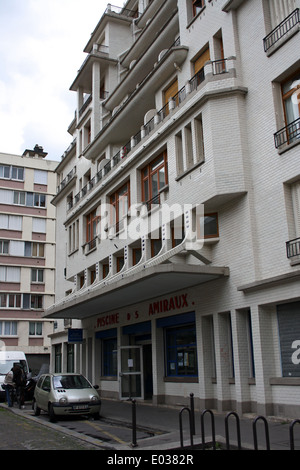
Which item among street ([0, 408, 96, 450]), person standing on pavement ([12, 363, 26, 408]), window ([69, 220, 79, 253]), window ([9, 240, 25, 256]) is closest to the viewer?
street ([0, 408, 96, 450])

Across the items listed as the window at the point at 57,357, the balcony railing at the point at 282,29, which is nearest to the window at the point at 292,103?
the balcony railing at the point at 282,29

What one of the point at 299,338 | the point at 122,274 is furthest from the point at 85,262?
the point at 299,338

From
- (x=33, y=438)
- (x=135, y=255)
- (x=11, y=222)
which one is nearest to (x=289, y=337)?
(x=33, y=438)

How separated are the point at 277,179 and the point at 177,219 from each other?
4.96 meters

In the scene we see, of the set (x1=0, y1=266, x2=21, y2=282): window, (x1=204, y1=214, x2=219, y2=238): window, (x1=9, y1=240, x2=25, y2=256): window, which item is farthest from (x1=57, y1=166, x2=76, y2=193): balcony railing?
(x1=204, y1=214, x2=219, y2=238): window

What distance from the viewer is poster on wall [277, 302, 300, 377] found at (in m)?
13.7

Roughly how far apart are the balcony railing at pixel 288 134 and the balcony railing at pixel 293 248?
2.88 metres

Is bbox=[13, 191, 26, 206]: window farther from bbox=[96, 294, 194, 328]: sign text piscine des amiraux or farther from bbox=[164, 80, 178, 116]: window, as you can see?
bbox=[164, 80, 178, 116]: window

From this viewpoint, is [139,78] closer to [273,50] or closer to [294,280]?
[273,50]

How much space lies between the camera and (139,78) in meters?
25.5

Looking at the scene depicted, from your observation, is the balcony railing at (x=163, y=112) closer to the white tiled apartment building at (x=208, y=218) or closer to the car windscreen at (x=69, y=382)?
the white tiled apartment building at (x=208, y=218)

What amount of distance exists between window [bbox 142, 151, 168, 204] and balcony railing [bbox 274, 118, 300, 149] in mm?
6062

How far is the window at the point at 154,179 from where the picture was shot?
20.3 m

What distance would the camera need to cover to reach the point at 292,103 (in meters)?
14.7
